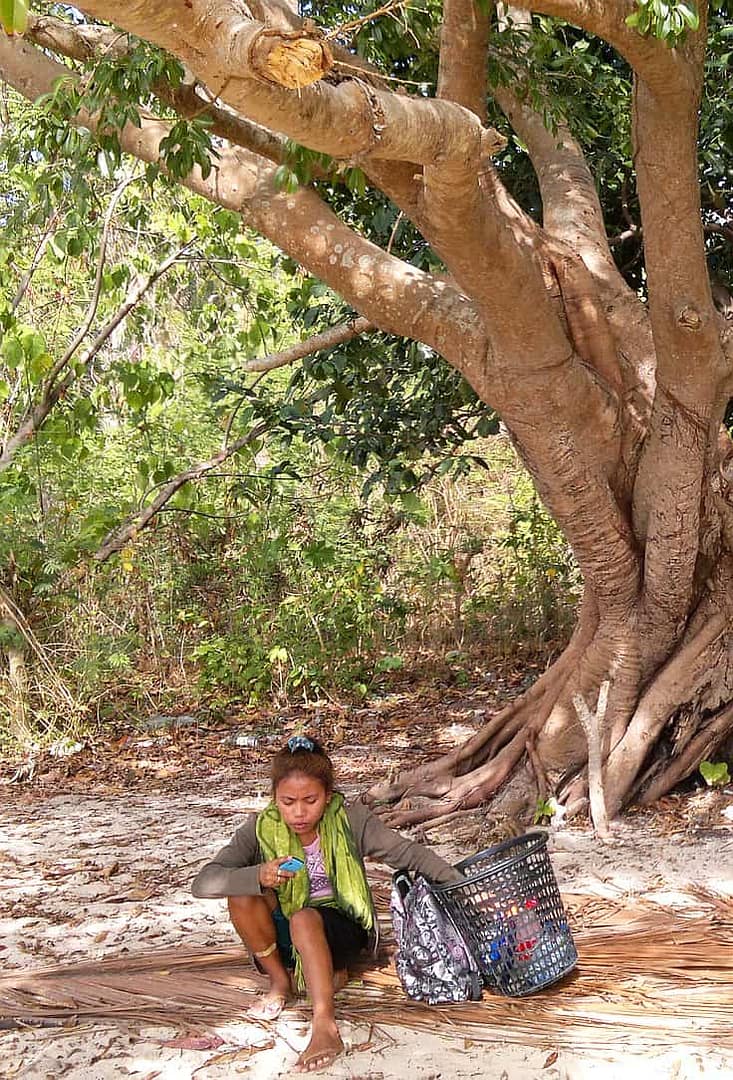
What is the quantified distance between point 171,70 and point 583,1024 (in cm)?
322

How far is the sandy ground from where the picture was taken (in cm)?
304

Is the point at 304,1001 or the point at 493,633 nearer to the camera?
the point at 304,1001

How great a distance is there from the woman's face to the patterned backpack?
394mm

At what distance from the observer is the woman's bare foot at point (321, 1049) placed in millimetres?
3035

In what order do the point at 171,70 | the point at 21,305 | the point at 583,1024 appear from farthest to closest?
the point at 21,305 → the point at 171,70 → the point at 583,1024

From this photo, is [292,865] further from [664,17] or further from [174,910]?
[664,17]

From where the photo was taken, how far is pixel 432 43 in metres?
5.02

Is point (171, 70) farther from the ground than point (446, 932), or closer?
farther from the ground

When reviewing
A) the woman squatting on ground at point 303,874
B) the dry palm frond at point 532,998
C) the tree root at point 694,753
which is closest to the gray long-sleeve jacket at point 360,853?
the woman squatting on ground at point 303,874

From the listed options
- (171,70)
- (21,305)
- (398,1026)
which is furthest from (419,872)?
(21,305)

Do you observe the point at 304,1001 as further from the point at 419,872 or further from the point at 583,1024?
the point at 583,1024

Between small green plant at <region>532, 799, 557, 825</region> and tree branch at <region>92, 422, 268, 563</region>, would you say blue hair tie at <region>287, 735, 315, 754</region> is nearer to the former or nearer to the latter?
small green plant at <region>532, 799, 557, 825</region>

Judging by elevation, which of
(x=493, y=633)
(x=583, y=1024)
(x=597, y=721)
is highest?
(x=493, y=633)

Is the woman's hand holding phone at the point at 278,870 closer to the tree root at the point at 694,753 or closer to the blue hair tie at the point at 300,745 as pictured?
the blue hair tie at the point at 300,745
